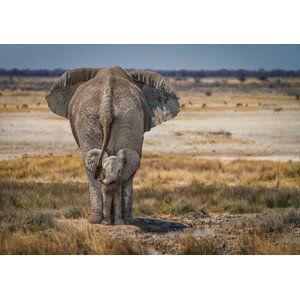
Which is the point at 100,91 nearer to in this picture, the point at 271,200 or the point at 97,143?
the point at 97,143

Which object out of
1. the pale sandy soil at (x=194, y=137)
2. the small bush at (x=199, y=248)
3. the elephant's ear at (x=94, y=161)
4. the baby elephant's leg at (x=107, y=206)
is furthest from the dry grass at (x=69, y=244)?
the pale sandy soil at (x=194, y=137)

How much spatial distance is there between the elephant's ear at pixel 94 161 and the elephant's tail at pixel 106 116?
0.23 ft

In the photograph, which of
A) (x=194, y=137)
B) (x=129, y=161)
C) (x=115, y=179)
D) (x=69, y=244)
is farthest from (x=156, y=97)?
(x=194, y=137)

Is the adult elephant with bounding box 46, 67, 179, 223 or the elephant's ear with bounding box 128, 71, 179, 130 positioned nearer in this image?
the adult elephant with bounding box 46, 67, 179, 223

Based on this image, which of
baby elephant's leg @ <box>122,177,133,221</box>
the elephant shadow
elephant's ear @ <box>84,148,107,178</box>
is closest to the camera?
elephant's ear @ <box>84,148,107,178</box>

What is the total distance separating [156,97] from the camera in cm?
1063

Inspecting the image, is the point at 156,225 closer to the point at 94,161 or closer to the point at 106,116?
the point at 94,161

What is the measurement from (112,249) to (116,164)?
107 cm

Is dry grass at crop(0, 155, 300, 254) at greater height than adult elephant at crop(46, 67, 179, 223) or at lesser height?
lesser

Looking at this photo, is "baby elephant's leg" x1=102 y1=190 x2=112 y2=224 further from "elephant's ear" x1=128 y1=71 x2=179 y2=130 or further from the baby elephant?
"elephant's ear" x1=128 y1=71 x2=179 y2=130

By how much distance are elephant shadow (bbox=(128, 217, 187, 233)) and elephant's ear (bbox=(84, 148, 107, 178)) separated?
0.81 metres

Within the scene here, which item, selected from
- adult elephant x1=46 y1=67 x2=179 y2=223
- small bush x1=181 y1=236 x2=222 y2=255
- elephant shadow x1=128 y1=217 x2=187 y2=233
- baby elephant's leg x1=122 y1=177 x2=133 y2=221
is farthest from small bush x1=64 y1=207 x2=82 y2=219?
small bush x1=181 y1=236 x2=222 y2=255

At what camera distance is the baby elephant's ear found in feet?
29.5

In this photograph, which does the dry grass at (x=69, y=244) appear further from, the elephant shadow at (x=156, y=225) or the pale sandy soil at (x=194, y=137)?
the pale sandy soil at (x=194, y=137)
